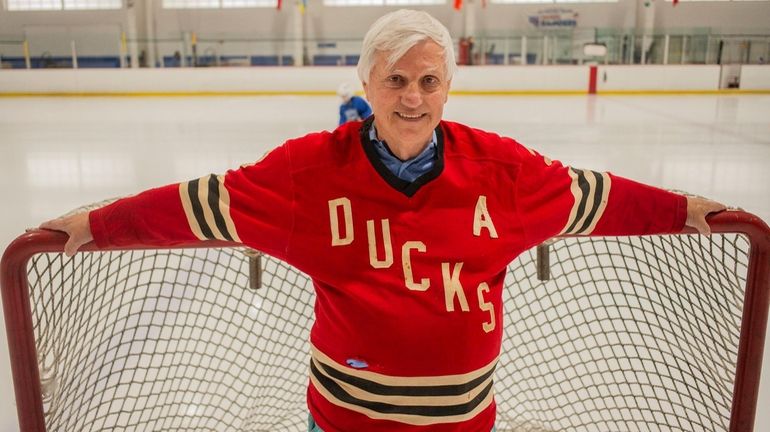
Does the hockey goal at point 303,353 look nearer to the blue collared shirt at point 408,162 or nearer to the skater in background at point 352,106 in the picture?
the blue collared shirt at point 408,162

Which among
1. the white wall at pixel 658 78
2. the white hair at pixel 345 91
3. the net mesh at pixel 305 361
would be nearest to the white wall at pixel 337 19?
the white wall at pixel 658 78

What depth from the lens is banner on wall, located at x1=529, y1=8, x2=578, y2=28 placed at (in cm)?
2252

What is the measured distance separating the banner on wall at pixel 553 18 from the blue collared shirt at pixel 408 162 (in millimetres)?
22752

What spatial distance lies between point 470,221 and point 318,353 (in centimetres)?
47

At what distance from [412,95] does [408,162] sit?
0.15 metres

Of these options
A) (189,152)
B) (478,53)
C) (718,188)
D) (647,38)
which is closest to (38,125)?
(189,152)

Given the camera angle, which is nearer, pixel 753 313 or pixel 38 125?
pixel 753 313

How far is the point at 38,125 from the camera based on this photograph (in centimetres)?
1143

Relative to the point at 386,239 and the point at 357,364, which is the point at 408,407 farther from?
the point at 386,239

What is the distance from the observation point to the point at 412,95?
1.36 meters

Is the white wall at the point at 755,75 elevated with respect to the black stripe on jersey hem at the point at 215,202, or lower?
elevated

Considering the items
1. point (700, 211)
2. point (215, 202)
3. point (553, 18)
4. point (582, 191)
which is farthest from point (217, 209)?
point (553, 18)

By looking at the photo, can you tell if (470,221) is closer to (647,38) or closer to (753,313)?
(753,313)

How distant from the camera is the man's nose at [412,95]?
53.6 inches
